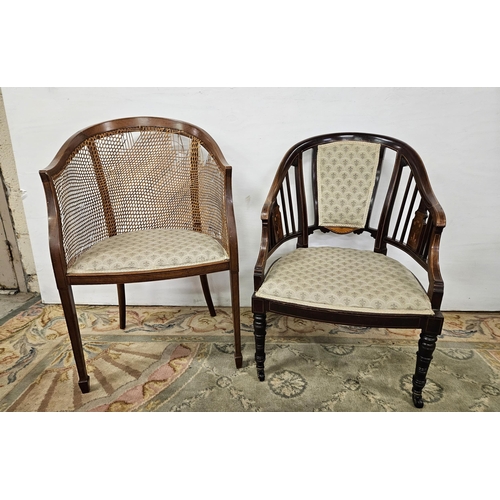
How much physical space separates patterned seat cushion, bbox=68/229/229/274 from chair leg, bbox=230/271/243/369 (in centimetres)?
11

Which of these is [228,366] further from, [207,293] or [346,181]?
[346,181]

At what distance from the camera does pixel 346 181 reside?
1.63 metres

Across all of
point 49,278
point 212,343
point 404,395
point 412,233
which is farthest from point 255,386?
point 49,278

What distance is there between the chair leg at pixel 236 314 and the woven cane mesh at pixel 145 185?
0.19m

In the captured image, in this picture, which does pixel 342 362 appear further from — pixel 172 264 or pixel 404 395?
pixel 172 264

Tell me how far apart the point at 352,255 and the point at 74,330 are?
46.0 inches

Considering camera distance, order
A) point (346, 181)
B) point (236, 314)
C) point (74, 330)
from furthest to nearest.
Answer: point (346, 181) < point (236, 314) < point (74, 330)

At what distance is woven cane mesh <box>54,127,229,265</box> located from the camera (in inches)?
62.2

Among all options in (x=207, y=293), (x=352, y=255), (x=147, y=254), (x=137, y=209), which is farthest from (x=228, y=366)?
(x=137, y=209)

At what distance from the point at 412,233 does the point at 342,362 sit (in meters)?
0.65

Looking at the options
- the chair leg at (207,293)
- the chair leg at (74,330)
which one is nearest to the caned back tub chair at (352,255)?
the chair leg at (207,293)

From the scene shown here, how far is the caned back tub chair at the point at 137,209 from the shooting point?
1331 millimetres

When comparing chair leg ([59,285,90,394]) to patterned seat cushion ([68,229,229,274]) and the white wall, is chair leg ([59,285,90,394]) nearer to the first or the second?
patterned seat cushion ([68,229,229,274])

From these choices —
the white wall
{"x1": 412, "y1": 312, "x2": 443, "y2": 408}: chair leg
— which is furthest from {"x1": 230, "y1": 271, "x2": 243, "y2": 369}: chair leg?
{"x1": 412, "y1": 312, "x2": 443, "y2": 408}: chair leg
